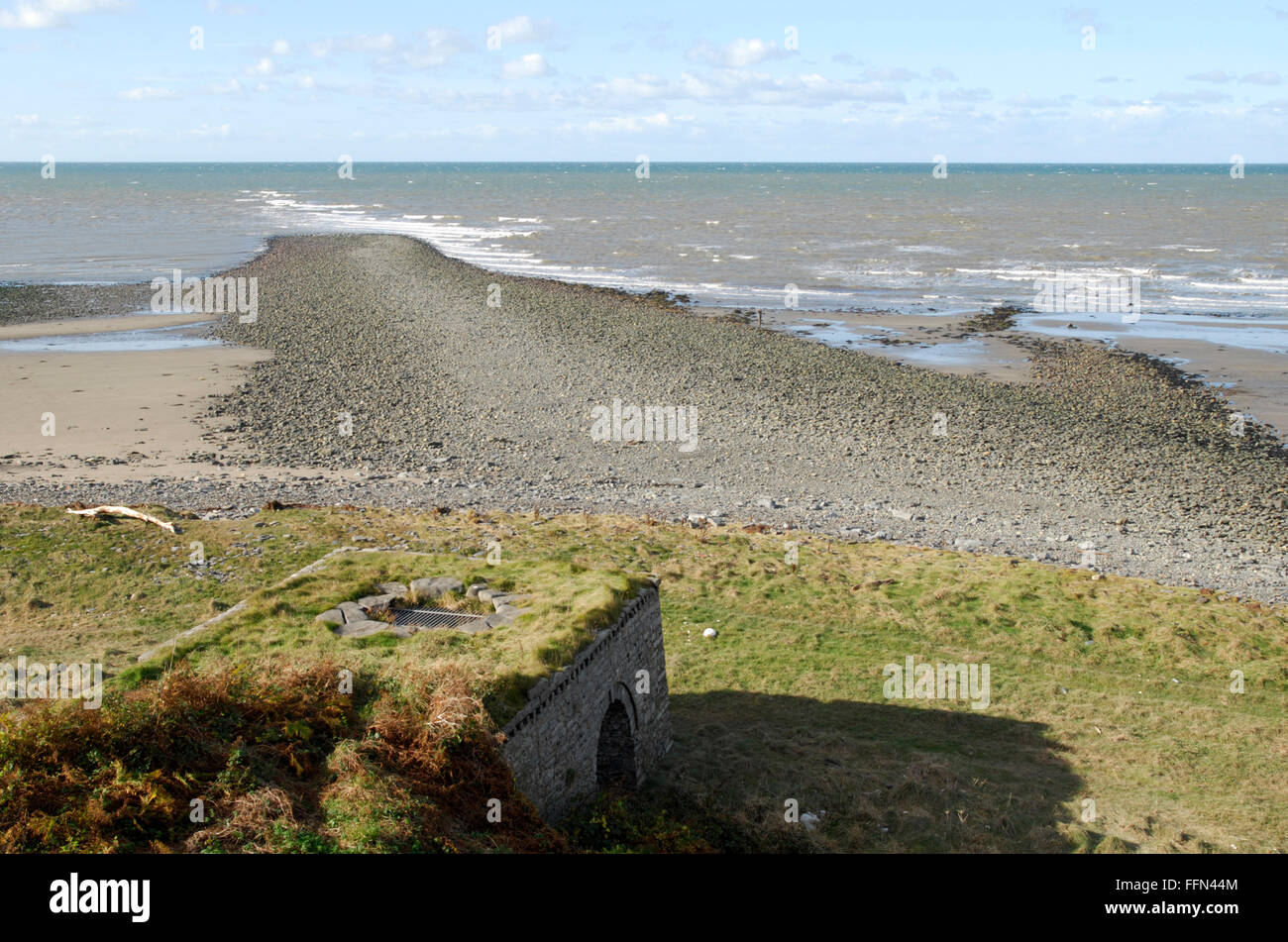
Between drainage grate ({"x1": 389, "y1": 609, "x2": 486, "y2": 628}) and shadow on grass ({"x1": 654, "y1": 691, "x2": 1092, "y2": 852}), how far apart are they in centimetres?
380

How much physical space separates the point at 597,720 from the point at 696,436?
20496 millimetres

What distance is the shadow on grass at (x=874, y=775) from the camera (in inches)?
557

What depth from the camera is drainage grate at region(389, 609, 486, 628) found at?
15289mm

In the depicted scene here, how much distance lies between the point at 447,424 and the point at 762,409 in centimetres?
1126

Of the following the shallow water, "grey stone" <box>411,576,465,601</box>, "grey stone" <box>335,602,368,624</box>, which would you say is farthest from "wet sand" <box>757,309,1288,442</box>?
"grey stone" <box>335,602,368,624</box>

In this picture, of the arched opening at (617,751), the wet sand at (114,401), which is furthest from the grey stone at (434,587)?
the wet sand at (114,401)

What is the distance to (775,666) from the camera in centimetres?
1950

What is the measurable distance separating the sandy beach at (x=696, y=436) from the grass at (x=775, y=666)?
2.83 metres

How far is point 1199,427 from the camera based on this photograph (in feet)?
117

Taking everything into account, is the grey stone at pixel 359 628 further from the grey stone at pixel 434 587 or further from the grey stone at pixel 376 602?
the grey stone at pixel 434 587

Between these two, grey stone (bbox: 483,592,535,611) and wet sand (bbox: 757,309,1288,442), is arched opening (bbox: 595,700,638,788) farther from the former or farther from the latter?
wet sand (bbox: 757,309,1288,442)
